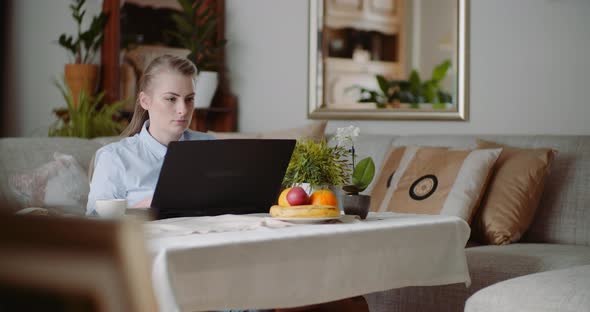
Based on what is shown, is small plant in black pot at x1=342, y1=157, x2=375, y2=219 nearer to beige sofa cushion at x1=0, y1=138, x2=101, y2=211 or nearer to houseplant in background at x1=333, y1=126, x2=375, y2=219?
houseplant in background at x1=333, y1=126, x2=375, y2=219

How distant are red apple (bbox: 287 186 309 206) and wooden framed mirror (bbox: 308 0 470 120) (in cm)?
212

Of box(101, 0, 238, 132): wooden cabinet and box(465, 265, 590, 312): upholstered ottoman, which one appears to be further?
box(101, 0, 238, 132): wooden cabinet

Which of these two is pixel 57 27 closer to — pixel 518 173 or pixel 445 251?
pixel 518 173

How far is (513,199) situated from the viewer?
316cm

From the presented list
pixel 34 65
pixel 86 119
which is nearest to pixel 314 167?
pixel 86 119

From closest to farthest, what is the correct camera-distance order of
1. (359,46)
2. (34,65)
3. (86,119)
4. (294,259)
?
(294,259), (359,46), (86,119), (34,65)

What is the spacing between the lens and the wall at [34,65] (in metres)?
5.23

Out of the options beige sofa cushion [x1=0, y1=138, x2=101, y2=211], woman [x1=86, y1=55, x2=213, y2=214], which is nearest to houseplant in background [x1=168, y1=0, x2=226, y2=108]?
beige sofa cushion [x1=0, y1=138, x2=101, y2=211]

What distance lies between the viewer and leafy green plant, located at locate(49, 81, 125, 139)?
4.73m

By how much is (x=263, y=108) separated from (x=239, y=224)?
319cm

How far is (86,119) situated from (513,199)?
2618mm

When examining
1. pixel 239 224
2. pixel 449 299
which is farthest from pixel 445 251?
pixel 449 299

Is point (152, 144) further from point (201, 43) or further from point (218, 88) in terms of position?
point (218, 88)

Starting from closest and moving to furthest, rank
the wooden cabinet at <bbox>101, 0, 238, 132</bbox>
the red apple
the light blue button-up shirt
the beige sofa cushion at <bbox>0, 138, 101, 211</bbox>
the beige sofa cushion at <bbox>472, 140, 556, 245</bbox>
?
the red apple
the light blue button-up shirt
the beige sofa cushion at <bbox>472, 140, 556, 245</bbox>
the beige sofa cushion at <bbox>0, 138, 101, 211</bbox>
the wooden cabinet at <bbox>101, 0, 238, 132</bbox>
